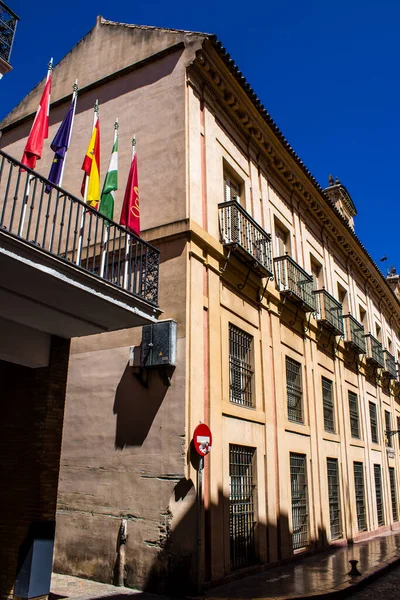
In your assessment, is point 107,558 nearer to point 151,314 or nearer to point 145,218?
point 151,314

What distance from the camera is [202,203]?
10148mm

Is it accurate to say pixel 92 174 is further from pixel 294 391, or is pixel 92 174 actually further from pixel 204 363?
pixel 294 391

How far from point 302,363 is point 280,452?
118 inches

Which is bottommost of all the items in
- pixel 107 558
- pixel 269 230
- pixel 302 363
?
pixel 107 558

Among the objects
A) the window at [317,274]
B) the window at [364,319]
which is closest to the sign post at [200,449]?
the window at [317,274]

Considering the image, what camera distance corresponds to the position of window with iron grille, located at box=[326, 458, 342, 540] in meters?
13.5

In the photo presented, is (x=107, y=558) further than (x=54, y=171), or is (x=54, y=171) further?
(x=107, y=558)

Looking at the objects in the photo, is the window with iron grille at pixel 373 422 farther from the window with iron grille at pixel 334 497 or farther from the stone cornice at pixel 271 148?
the stone cornice at pixel 271 148

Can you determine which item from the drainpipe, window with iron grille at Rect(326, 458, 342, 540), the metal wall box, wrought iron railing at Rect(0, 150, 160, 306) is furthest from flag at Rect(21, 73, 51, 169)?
window with iron grille at Rect(326, 458, 342, 540)

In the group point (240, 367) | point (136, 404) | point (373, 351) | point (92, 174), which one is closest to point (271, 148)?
point (240, 367)

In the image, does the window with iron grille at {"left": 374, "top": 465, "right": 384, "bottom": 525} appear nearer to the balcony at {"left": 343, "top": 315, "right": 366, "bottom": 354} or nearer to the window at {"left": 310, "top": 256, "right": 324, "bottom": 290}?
the balcony at {"left": 343, "top": 315, "right": 366, "bottom": 354}

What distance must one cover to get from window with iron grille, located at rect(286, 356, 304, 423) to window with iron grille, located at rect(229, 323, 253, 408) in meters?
2.00

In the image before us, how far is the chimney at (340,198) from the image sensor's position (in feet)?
76.6

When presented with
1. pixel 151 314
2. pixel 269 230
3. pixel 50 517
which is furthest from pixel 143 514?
pixel 269 230
